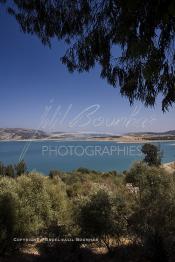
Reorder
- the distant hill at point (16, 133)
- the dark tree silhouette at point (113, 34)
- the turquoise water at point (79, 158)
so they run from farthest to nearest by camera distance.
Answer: the distant hill at point (16, 133), the turquoise water at point (79, 158), the dark tree silhouette at point (113, 34)

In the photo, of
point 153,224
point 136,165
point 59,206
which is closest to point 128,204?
point 153,224

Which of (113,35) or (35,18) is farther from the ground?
(35,18)

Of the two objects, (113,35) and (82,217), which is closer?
(113,35)

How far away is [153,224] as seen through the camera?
1096cm

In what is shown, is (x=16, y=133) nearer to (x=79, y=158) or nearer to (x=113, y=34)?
(x=79, y=158)

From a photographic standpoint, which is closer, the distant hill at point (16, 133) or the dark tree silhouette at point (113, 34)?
the dark tree silhouette at point (113, 34)

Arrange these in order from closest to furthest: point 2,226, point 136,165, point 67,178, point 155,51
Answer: point 155,51 → point 2,226 → point 136,165 → point 67,178

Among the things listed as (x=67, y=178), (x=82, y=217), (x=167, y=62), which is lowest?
(x=67, y=178)

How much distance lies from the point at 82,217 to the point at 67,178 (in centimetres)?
2382

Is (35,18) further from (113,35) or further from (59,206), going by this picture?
(59,206)

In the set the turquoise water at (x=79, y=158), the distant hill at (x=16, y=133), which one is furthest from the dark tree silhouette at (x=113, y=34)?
the distant hill at (x=16, y=133)

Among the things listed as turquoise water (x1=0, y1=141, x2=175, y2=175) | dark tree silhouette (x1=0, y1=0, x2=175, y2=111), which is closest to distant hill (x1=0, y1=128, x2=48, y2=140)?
turquoise water (x1=0, y1=141, x2=175, y2=175)

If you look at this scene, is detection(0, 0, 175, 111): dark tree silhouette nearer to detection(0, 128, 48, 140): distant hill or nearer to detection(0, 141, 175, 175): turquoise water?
detection(0, 141, 175, 175): turquoise water

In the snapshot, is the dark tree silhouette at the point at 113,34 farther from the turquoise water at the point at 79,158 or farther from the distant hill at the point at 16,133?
the distant hill at the point at 16,133
